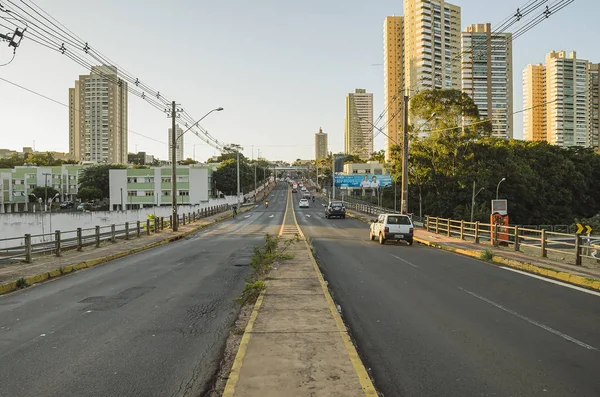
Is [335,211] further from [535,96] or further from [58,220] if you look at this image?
[535,96]

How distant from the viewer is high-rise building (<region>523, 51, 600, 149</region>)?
133625mm

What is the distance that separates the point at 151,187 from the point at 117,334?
309 ft

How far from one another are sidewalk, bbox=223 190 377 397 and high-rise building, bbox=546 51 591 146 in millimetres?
147654

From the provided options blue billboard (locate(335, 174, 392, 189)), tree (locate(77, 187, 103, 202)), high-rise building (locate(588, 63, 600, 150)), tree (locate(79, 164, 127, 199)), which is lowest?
tree (locate(77, 187, 103, 202))

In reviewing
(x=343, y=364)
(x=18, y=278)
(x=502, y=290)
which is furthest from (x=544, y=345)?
(x=18, y=278)

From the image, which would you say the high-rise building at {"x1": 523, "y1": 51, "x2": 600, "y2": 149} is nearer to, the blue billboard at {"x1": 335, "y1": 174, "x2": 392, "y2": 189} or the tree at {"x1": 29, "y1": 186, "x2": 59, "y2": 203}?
the blue billboard at {"x1": 335, "y1": 174, "x2": 392, "y2": 189}

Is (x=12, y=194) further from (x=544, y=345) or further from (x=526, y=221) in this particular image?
(x=544, y=345)

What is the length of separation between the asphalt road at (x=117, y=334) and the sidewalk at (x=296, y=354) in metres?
0.52

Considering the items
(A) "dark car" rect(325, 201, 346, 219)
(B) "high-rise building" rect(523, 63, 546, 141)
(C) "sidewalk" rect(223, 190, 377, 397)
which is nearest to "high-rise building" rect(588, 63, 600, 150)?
(B) "high-rise building" rect(523, 63, 546, 141)

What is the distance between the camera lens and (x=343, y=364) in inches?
221

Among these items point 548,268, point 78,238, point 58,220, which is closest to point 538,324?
point 548,268

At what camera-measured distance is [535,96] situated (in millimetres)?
159000

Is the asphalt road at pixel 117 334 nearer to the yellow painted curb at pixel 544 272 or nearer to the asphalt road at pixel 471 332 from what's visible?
the asphalt road at pixel 471 332

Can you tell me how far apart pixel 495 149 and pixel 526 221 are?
1498cm
